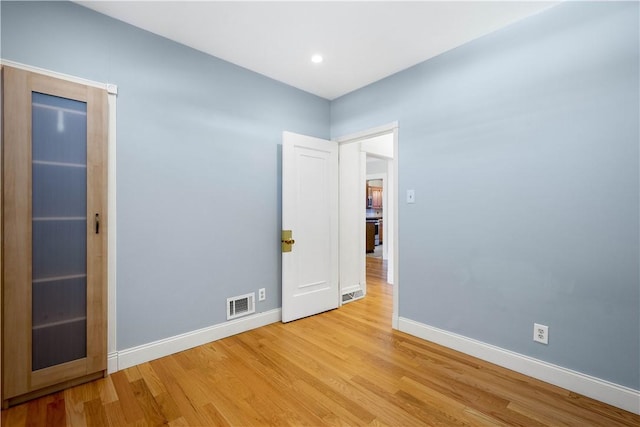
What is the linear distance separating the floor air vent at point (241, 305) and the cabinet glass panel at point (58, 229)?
3.60 feet

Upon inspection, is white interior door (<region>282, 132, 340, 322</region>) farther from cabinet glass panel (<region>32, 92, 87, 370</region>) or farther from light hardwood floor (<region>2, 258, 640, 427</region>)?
cabinet glass panel (<region>32, 92, 87, 370</region>)

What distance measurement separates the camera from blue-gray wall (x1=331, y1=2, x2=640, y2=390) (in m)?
1.77

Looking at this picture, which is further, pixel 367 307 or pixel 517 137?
pixel 367 307

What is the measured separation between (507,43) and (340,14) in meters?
1.31

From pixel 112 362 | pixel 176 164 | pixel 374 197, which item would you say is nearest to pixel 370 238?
pixel 374 197

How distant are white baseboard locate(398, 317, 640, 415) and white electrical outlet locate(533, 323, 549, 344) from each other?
15 centimetres

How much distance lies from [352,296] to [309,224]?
50.8 inches

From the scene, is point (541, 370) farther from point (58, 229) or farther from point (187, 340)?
point (58, 229)

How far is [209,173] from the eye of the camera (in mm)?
2623

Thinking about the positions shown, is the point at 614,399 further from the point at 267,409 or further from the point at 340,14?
the point at 340,14

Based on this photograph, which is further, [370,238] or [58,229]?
[370,238]

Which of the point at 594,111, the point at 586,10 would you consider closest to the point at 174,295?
the point at 594,111

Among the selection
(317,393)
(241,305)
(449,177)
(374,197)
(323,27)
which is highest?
(323,27)

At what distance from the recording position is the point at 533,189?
209 centimetres
